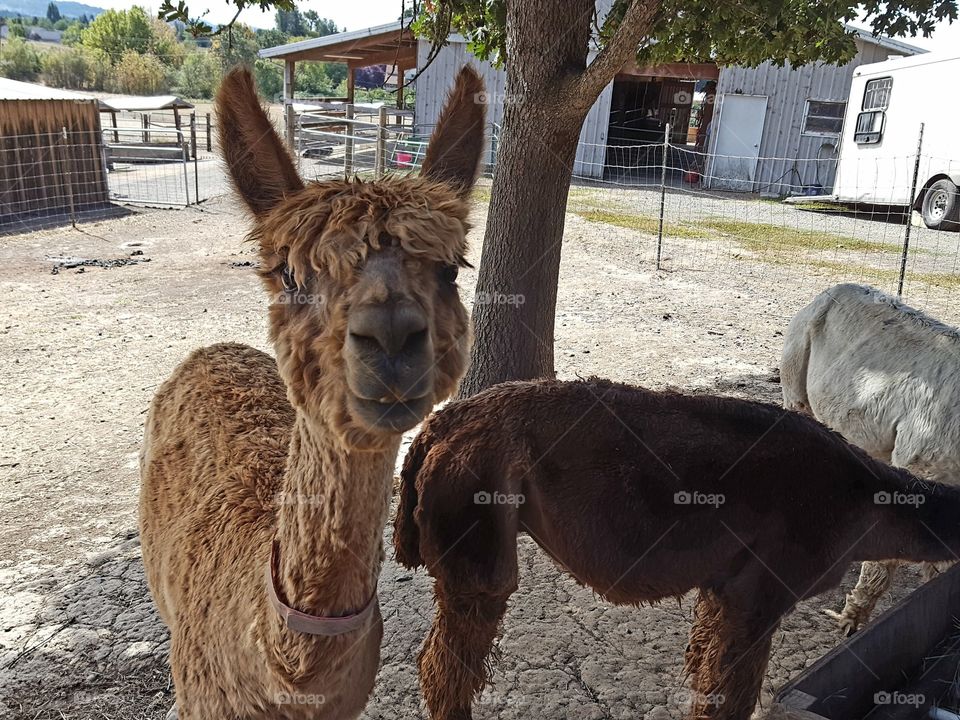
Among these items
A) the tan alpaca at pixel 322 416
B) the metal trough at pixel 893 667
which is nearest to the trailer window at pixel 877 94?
the metal trough at pixel 893 667

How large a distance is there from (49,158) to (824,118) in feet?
64.8

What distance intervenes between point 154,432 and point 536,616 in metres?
2.05

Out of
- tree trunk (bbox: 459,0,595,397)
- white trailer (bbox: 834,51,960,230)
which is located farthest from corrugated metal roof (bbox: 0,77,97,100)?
white trailer (bbox: 834,51,960,230)

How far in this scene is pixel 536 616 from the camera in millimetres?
3742

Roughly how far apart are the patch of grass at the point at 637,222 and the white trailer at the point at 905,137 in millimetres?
4068

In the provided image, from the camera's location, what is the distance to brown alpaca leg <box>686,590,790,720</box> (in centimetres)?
278

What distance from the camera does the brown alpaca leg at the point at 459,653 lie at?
9.27ft

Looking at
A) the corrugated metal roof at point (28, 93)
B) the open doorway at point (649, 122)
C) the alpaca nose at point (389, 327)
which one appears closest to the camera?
the alpaca nose at point (389, 327)

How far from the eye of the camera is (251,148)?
1898 millimetres

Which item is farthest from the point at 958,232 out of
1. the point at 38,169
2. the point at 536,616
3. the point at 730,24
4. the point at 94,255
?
the point at 38,169

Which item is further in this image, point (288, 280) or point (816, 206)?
point (816, 206)

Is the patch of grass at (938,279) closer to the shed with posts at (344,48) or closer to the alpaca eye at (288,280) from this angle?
the alpaca eye at (288,280)

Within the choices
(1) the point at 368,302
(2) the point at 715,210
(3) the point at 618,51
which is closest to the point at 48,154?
(3) the point at 618,51

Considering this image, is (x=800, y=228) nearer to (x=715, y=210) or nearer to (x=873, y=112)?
(x=715, y=210)
